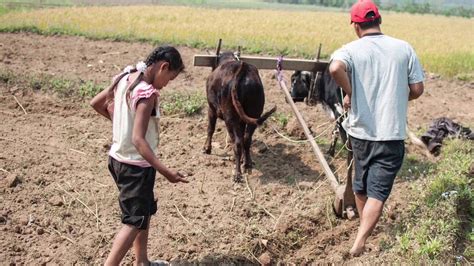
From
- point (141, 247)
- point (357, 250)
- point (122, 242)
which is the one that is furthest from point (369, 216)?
point (122, 242)

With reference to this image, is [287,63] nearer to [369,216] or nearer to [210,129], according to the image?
[210,129]

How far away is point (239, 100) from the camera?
6.49m

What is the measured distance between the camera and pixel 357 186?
461 centimetres

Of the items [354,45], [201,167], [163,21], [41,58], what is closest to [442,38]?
[163,21]

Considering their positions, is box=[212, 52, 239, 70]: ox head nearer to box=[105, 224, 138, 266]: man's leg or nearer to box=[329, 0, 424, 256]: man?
box=[329, 0, 424, 256]: man

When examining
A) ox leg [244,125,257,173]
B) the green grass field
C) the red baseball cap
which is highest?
the red baseball cap

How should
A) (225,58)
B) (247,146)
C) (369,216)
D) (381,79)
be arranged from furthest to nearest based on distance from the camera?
(225,58) < (247,146) < (369,216) < (381,79)

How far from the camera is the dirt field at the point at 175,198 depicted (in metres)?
4.79

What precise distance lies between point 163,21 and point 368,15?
1845cm

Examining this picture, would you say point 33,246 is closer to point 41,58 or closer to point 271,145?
point 271,145

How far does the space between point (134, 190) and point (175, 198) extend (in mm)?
1944

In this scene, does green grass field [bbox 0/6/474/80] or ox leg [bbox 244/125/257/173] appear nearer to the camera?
ox leg [bbox 244/125/257/173]

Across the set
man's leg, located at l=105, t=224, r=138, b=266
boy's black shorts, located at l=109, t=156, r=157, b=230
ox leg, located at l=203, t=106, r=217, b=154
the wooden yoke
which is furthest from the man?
ox leg, located at l=203, t=106, r=217, b=154

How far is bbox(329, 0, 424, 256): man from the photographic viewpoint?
4.23m
